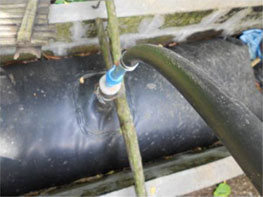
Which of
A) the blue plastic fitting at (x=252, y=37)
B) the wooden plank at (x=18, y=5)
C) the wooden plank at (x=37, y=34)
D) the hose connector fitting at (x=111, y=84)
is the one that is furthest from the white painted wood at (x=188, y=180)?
the blue plastic fitting at (x=252, y=37)

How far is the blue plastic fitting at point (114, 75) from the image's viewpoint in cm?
151

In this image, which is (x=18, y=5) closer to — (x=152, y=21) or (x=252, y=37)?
(x=152, y=21)

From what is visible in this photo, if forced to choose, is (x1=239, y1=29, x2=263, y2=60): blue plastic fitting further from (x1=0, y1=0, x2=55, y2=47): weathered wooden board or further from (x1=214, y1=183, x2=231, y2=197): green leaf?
(x1=0, y1=0, x2=55, y2=47): weathered wooden board

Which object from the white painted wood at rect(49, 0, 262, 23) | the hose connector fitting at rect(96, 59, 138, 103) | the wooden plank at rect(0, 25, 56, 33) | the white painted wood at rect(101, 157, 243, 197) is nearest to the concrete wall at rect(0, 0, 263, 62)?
the white painted wood at rect(49, 0, 262, 23)

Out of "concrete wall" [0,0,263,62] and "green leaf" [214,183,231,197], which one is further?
"green leaf" [214,183,231,197]

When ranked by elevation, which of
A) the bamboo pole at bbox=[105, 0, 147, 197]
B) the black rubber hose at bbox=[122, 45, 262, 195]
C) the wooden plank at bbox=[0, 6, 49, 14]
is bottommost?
the black rubber hose at bbox=[122, 45, 262, 195]

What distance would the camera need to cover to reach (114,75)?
1.59 m

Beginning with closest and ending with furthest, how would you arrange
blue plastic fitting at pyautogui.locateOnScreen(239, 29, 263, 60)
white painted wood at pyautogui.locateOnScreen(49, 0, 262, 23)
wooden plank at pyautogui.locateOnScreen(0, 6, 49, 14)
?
wooden plank at pyautogui.locateOnScreen(0, 6, 49, 14), white painted wood at pyautogui.locateOnScreen(49, 0, 262, 23), blue plastic fitting at pyautogui.locateOnScreen(239, 29, 263, 60)

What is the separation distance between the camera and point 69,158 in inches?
80.0

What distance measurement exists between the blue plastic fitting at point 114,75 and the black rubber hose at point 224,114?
0.63 m

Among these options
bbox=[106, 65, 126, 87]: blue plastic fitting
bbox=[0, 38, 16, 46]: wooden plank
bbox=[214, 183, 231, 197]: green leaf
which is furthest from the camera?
bbox=[214, 183, 231, 197]: green leaf

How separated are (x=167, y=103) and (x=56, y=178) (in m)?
1.05

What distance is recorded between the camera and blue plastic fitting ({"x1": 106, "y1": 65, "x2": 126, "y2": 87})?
1.51m

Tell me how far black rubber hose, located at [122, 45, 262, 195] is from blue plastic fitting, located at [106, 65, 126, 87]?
63 cm
